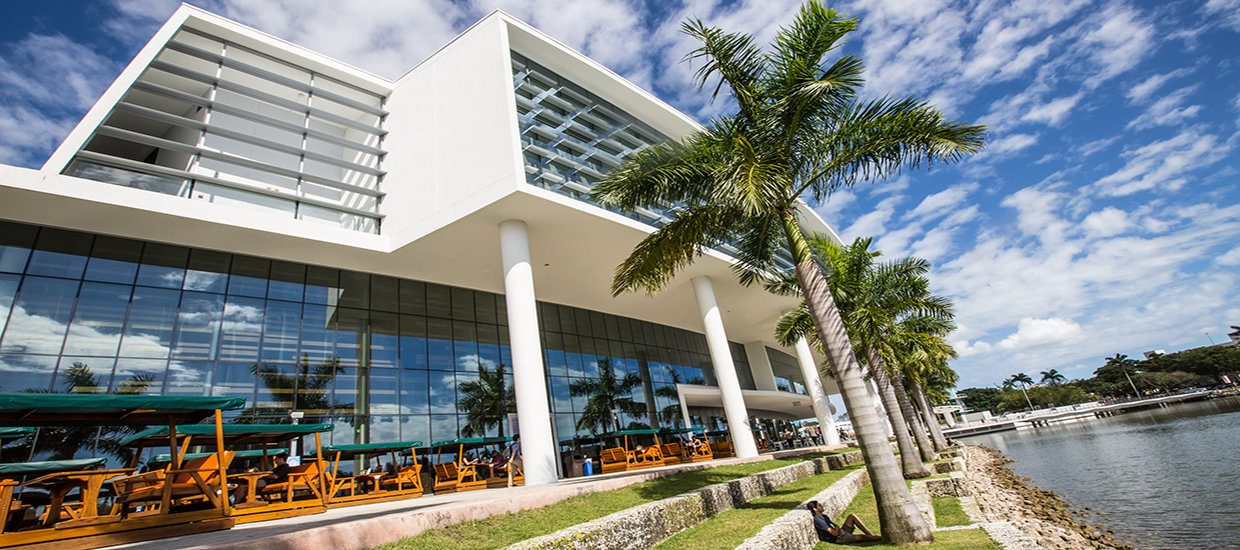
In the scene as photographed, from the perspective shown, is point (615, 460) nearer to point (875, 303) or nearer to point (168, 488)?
point (875, 303)

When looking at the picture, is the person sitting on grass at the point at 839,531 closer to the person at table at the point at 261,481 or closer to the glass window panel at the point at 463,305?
the person at table at the point at 261,481

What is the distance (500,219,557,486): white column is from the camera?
1416 cm

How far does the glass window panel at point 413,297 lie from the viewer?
1989 cm

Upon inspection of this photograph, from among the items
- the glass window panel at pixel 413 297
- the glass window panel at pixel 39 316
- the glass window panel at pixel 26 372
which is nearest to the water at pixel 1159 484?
the glass window panel at pixel 413 297

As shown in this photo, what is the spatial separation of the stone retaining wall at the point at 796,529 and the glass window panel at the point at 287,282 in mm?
16753

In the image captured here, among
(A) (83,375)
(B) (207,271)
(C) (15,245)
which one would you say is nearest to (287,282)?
(B) (207,271)

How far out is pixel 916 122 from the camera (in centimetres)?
891

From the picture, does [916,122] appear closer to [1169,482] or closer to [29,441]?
[1169,482]

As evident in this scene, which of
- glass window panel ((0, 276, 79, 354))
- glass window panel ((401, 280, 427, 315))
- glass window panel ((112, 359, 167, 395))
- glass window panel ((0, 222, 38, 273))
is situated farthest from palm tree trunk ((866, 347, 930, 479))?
glass window panel ((0, 222, 38, 273))

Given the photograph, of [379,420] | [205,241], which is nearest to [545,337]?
[379,420]

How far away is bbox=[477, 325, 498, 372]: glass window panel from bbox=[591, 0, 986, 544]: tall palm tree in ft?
37.6

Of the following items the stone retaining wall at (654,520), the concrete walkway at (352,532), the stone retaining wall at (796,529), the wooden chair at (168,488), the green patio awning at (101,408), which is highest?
the green patio awning at (101,408)

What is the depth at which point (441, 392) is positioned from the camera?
19.2 m

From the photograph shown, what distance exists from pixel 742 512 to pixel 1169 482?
15.0 metres
